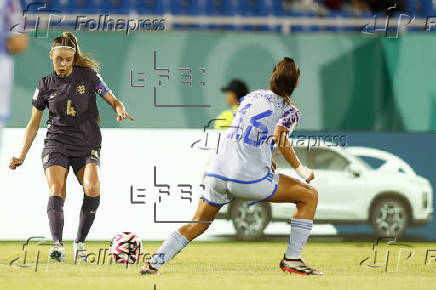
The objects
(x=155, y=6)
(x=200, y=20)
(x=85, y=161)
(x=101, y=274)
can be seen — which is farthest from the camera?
(x=155, y=6)

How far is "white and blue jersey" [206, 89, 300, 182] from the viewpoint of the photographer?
8109 millimetres

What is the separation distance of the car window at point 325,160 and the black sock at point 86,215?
433cm

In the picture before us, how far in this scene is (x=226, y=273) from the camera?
8844mm

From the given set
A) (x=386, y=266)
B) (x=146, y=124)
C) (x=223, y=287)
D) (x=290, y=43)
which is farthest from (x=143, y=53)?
(x=223, y=287)

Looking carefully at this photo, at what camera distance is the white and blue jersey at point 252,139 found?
8.11 meters

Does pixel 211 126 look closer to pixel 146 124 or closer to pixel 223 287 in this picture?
pixel 146 124

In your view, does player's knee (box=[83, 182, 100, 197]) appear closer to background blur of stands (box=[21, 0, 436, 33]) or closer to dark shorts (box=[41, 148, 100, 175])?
dark shorts (box=[41, 148, 100, 175])

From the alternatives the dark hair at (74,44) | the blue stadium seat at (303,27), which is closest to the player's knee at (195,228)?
the dark hair at (74,44)

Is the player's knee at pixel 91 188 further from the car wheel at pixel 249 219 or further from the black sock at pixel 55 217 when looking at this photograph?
the car wheel at pixel 249 219

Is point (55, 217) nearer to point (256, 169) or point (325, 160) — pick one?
point (256, 169)

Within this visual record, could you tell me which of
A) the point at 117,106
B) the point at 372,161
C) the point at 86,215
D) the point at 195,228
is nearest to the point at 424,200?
the point at 372,161

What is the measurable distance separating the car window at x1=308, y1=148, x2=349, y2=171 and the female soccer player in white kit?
16.0 ft

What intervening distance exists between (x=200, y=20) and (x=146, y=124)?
242 cm

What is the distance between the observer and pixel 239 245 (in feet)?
41.3
